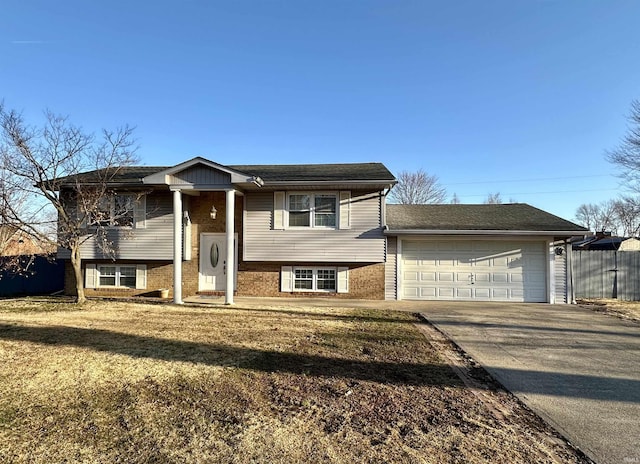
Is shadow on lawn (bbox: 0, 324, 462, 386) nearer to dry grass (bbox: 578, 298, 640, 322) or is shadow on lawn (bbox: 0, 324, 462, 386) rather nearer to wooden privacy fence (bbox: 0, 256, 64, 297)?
dry grass (bbox: 578, 298, 640, 322)

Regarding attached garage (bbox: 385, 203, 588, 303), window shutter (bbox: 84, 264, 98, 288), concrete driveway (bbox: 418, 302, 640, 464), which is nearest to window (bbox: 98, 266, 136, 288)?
window shutter (bbox: 84, 264, 98, 288)

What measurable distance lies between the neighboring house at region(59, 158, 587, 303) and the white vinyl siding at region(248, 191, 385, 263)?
0.03 metres

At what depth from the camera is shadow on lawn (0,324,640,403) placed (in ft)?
15.9

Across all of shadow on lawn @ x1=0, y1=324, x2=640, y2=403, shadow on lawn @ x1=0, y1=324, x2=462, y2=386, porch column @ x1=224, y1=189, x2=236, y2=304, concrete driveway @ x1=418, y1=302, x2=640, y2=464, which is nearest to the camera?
concrete driveway @ x1=418, y1=302, x2=640, y2=464

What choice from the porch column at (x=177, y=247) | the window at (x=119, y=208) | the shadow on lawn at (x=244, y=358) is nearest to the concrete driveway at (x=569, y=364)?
the shadow on lawn at (x=244, y=358)

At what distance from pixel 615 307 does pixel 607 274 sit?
129 inches

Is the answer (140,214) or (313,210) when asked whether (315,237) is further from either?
(140,214)

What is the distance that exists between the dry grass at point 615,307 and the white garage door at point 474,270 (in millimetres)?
1627

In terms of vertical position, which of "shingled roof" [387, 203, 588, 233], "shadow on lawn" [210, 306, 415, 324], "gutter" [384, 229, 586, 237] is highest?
"shingled roof" [387, 203, 588, 233]

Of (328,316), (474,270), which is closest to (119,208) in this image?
(328,316)

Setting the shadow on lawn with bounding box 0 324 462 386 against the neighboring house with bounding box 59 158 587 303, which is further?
the neighboring house with bounding box 59 158 587 303

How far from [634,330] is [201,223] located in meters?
12.9

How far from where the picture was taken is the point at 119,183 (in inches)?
487

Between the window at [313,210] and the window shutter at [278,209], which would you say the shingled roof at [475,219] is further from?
the window shutter at [278,209]
